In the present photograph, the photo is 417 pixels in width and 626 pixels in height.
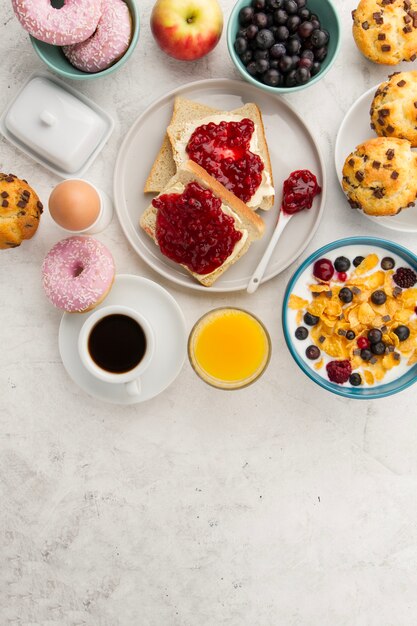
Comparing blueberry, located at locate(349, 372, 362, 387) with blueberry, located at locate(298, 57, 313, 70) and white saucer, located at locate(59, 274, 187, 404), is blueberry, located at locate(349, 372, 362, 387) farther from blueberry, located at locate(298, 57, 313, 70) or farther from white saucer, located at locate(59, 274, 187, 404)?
blueberry, located at locate(298, 57, 313, 70)

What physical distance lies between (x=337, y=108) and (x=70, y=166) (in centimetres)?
78

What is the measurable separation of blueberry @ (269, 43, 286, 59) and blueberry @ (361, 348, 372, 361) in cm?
81

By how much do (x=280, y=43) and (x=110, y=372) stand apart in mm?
971

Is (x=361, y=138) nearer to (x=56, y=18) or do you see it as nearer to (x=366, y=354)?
(x=366, y=354)

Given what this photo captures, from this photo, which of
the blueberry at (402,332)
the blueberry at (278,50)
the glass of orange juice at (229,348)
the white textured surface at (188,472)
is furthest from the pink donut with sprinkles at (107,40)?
the blueberry at (402,332)

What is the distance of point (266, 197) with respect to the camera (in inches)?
58.4

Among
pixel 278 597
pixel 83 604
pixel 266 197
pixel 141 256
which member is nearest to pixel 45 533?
pixel 83 604

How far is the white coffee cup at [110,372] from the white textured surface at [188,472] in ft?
0.63

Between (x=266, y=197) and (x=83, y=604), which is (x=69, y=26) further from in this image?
(x=83, y=604)

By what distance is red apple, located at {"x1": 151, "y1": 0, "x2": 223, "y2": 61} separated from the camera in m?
1.39

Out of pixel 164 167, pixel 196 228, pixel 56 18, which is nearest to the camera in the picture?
pixel 56 18

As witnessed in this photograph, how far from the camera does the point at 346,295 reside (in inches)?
56.9

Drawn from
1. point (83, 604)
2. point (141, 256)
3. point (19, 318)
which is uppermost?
point (141, 256)

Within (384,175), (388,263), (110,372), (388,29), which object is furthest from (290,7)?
(110,372)
